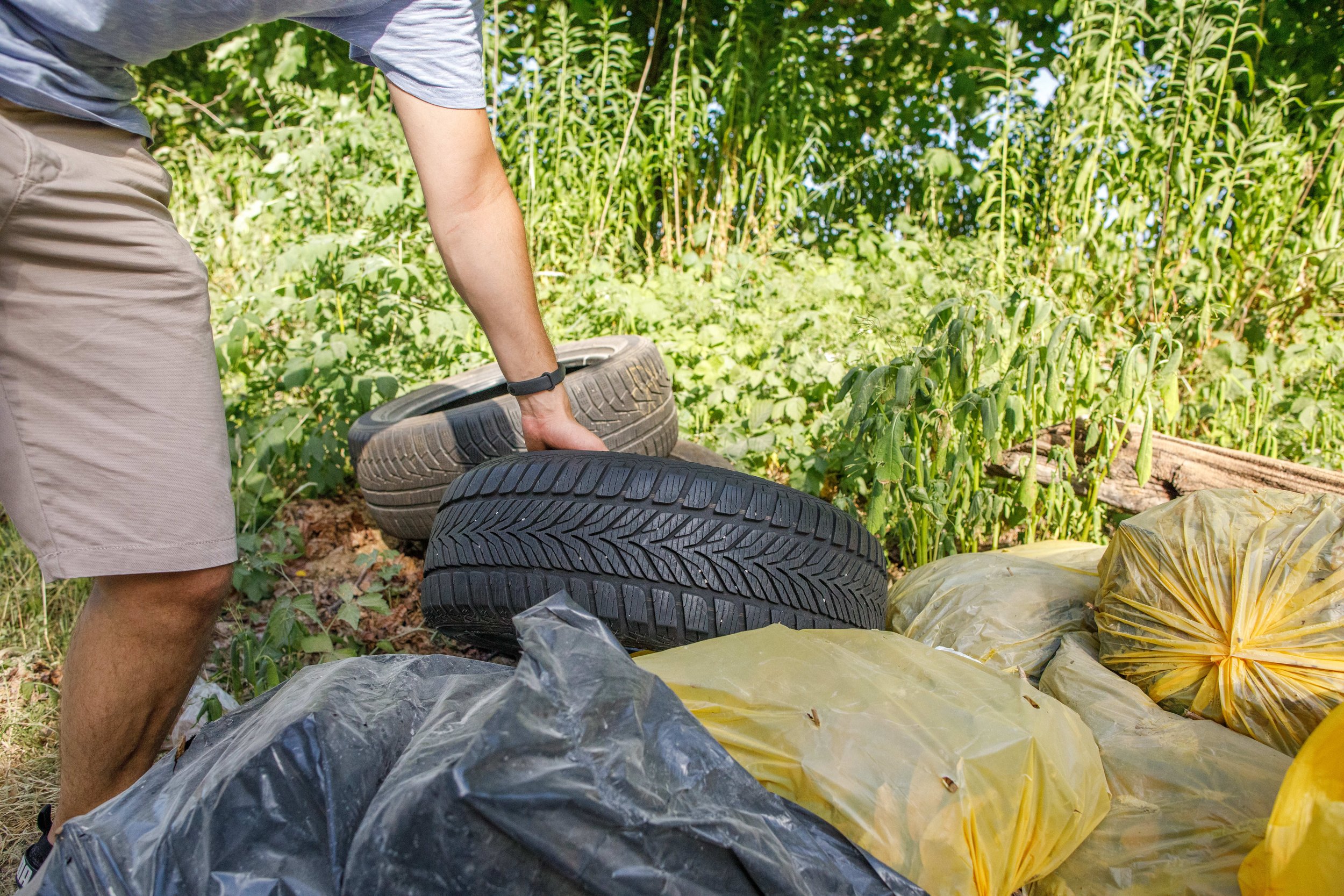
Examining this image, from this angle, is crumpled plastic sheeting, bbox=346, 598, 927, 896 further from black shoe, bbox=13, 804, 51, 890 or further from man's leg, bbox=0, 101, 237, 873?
black shoe, bbox=13, 804, 51, 890

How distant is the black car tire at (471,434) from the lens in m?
2.87

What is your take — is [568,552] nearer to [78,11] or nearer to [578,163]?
[78,11]

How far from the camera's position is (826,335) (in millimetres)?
4195

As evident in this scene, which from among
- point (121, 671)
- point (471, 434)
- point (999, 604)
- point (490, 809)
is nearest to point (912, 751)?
point (490, 809)

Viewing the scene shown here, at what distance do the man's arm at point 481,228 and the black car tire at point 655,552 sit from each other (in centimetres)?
30

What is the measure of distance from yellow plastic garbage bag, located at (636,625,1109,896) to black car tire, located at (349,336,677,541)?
1.35m

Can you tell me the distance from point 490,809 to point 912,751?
2.34 feet

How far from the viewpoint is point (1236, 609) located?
1.72 meters

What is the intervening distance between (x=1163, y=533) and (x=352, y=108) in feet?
16.7

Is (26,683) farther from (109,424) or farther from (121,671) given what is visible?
(109,424)

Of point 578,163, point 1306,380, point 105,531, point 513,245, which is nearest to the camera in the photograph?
point 105,531

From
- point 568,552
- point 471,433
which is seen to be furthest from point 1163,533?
point 471,433

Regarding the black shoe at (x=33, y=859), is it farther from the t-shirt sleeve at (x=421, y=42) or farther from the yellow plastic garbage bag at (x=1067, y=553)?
the yellow plastic garbage bag at (x=1067, y=553)

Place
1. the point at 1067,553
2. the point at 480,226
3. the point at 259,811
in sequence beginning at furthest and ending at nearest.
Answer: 1. the point at 1067,553
2. the point at 480,226
3. the point at 259,811
